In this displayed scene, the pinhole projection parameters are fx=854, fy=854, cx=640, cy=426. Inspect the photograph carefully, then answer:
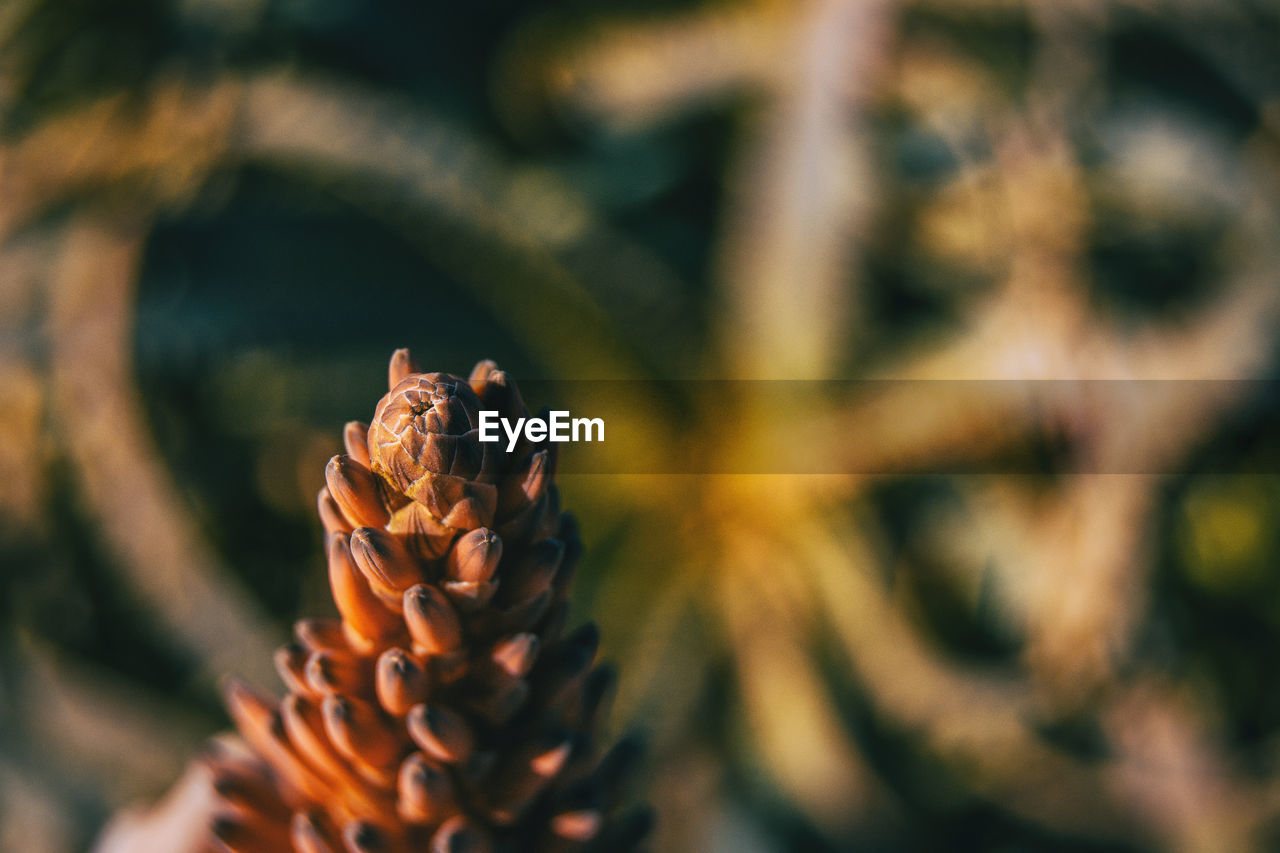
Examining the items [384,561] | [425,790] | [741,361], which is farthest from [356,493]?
[741,361]

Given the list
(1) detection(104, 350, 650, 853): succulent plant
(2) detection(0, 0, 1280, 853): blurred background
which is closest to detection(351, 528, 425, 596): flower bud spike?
(1) detection(104, 350, 650, 853): succulent plant

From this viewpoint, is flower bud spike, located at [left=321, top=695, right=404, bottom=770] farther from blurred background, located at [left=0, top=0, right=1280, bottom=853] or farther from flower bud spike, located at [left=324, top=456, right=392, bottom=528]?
blurred background, located at [left=0, top=0, right=1280, bottom=853]

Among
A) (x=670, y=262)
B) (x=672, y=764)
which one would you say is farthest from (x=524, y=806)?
(x=670, y=262)

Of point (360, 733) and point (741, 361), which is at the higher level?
point (741, 361)

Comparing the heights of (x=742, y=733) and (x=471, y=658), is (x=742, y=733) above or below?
above

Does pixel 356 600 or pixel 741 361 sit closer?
pixel 356 600

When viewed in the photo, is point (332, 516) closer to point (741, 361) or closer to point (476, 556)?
point (476, 556)

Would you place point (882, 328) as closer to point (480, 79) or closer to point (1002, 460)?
point (1002, 460)
